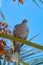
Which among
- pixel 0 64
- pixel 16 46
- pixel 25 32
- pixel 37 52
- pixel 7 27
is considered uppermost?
pixel 25 32

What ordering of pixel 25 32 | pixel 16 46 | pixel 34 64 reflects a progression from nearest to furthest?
pixel 34 64, pixel 16 46, pixel 25 32

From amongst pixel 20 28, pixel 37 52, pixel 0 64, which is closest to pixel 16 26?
pixel 20 28

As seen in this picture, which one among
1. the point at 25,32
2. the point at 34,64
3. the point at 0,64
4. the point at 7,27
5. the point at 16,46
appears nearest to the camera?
the point at 0,64

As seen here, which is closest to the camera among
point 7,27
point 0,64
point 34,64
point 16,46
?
point 0,64

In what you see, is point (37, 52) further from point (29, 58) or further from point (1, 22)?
point (1, 22)

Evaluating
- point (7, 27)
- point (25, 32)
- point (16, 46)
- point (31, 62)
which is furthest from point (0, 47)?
point (25, 32)

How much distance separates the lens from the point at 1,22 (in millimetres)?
1210

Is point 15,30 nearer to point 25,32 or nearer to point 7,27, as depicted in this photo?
point 25,32

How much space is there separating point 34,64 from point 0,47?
20 centimetres

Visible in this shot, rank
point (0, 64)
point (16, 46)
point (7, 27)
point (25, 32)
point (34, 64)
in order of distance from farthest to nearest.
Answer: point (25, 32), point (16, 46), point (7, 27), point (34, 64), point (0, 64)

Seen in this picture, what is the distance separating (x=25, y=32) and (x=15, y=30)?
0.10 meters

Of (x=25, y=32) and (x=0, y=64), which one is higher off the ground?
(x=25, y=32)

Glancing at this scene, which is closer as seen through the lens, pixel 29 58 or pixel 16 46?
pixel 29 58

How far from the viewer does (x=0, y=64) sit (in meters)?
0.86
